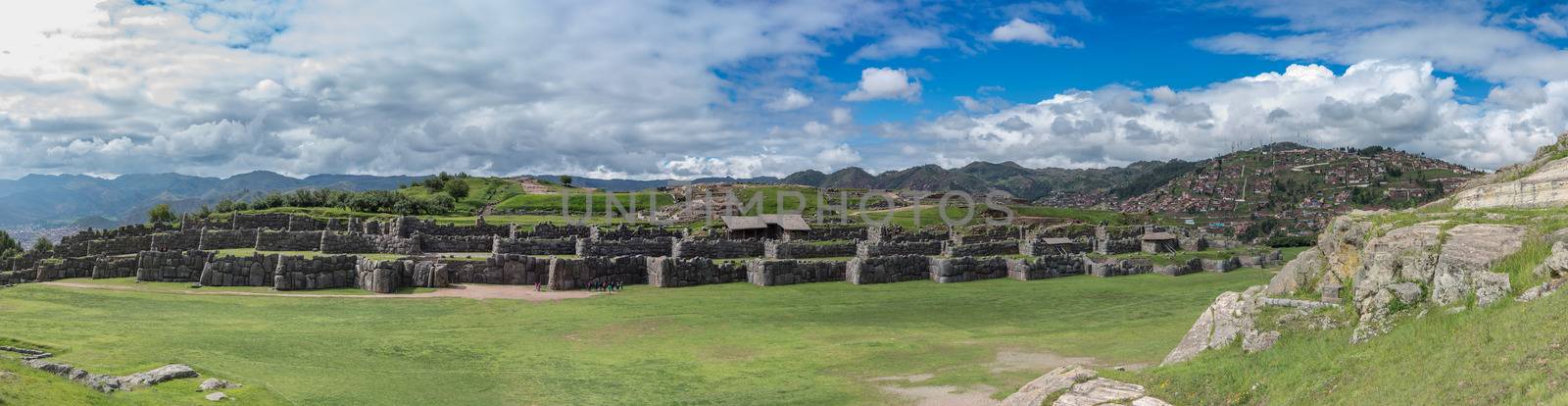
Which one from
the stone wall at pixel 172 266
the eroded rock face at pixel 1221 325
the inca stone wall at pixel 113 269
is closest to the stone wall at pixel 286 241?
the inca stone wall at pixel 113 269

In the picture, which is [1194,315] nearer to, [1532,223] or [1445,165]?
[1532,223]

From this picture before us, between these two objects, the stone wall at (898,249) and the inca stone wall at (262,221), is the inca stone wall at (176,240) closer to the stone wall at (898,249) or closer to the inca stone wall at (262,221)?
the inca stone wall at (262,221)

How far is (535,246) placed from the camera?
4434 centimetres

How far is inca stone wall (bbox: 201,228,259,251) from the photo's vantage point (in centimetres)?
4369

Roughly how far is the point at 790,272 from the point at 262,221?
135ft

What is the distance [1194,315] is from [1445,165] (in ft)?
734

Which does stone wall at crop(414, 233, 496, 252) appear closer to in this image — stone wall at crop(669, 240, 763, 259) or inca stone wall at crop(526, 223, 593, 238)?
inca stone wall at crop(526, 223, 593, 238)

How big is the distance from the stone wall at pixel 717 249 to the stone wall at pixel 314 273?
1787 cm

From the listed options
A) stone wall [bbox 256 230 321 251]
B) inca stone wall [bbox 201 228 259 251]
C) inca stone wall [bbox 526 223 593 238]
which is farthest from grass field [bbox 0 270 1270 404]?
inca stone wall [bbox 526 223 593 238]

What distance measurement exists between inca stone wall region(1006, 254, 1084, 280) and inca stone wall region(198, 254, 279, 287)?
112ft

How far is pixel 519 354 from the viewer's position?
19.5 m

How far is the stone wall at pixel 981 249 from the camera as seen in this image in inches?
1929

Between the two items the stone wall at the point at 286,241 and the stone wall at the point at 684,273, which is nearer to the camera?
the stone wall at the point at 684,273

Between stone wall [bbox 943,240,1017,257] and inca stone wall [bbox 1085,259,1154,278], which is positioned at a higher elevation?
stone wall [bbox 943,240,1017,257]
